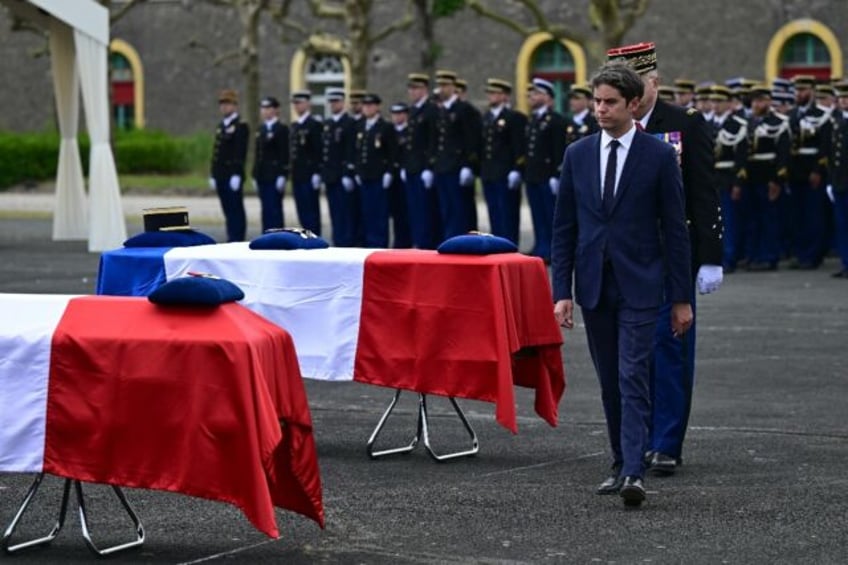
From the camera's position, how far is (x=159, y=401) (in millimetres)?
7102

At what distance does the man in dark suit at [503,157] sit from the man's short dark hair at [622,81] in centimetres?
1488

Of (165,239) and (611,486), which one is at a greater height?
(165,239)

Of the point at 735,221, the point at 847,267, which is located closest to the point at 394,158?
the point at 735,221

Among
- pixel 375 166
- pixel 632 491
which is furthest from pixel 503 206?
pixel 632 491

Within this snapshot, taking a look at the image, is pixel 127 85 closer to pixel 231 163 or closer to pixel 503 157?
pixel 231 163

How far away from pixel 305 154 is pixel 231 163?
108cm

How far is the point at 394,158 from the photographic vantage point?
989 inches

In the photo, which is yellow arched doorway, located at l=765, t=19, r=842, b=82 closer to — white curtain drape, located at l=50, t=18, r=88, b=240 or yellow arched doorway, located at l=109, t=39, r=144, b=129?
yellow arched doorway, located at l=109, t=39, r=144, b=129

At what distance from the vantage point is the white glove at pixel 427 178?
2419cm

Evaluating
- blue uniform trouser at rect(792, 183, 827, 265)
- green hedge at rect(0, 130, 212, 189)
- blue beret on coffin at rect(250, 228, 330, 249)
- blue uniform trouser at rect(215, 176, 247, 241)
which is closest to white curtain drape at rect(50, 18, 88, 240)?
blue uniform trouser at rect(215, 176, 247, 241)

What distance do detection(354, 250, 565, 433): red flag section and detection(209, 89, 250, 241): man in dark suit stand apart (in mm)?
16805

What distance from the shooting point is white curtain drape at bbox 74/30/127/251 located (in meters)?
25.7

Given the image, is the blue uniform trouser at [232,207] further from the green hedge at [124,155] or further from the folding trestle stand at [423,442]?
the green hedge at [124,155]

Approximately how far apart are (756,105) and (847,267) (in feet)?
8.30
